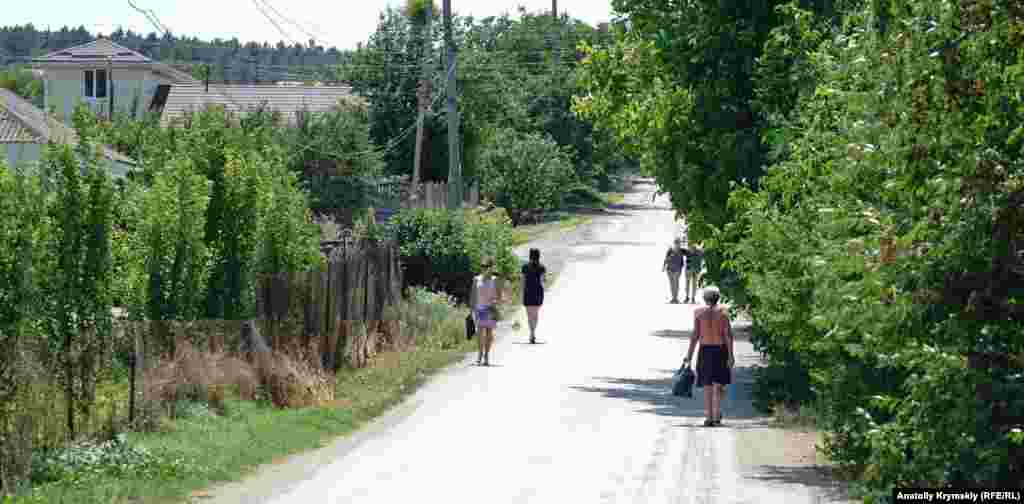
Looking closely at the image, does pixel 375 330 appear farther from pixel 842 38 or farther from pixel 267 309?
pixel 842 38

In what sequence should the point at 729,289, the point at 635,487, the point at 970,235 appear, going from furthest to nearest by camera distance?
the point at 729,289
the point at 635,487
the point at 970,235

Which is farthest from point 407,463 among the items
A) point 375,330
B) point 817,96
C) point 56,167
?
point 375,330

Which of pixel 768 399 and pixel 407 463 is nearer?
pixel 407 463

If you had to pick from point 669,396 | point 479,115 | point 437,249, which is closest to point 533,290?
point 437,249

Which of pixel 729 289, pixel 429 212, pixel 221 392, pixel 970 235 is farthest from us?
pixel 429 212

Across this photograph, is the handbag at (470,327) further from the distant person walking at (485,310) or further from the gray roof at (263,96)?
the gray roof at (263,96)

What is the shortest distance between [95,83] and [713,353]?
75029 mm

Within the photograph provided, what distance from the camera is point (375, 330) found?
84.5 feet

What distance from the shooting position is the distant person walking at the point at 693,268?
3766cm

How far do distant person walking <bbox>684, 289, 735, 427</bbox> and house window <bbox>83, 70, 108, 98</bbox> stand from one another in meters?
74.4

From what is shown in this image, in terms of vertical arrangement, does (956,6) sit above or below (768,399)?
above

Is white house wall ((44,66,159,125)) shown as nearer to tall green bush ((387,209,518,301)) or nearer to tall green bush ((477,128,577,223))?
tall green bush ((477,128,577,223))

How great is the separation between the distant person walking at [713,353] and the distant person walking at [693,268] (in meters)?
19.0

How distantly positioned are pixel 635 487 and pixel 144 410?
5.14 meters
